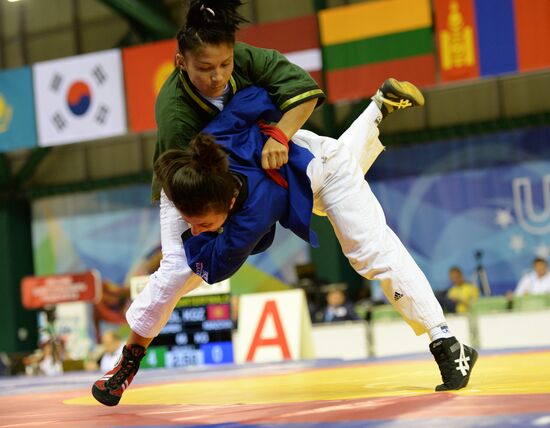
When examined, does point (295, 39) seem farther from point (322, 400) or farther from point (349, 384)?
point (322, 400)

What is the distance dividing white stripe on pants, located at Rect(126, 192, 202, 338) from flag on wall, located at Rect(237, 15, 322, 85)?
831 centimetres

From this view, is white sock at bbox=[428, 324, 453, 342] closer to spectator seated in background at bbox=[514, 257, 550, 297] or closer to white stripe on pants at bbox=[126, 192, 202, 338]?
white stripe on pants at bbox=[126, 192, 202, 338]

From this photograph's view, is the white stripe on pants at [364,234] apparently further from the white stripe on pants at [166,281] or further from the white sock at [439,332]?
the white stripe on pants at [166,281]

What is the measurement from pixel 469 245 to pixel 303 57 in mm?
3792

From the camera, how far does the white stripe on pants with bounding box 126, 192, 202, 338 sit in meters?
2.59

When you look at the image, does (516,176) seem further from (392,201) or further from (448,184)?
(392,201)

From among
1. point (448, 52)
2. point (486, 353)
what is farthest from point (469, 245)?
point (486, 353)

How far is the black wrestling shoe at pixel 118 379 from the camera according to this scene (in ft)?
8.80

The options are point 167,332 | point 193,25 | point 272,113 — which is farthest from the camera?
point 167,332

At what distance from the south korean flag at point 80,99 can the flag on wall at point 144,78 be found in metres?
0.13

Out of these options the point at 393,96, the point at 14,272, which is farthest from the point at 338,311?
the point at 14,272

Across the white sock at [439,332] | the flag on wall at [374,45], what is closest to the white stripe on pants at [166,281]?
the white sock at [439,332]

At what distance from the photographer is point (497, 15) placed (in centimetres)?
973

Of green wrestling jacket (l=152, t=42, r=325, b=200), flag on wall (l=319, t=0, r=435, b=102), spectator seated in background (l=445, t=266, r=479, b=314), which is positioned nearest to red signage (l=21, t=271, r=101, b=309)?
flag on wall (l=319, t=0, r=435, b=102)
